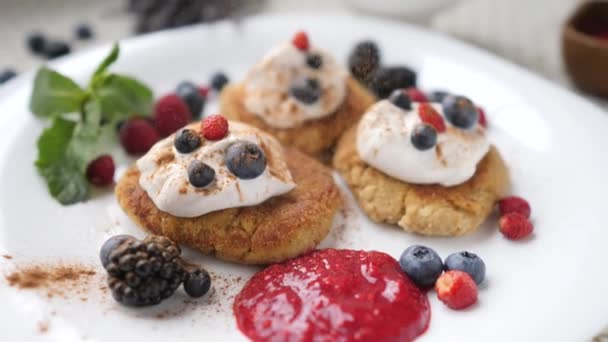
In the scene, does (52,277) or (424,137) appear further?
(424,137)

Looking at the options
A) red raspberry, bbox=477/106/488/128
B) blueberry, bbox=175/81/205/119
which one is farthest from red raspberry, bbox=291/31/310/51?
red raspberry, bbox=477/106/488/128

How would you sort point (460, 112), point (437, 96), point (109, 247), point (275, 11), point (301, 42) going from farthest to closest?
1. point (275, 11)
2. point (437, 96)
3. point (301, 42)
4. point (460, 112)
5. point (109, 247)

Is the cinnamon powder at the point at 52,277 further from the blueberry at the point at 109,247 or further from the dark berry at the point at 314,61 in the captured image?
the dark berry at the point at 314,61

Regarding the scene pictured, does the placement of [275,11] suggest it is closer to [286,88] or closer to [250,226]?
[286,88]

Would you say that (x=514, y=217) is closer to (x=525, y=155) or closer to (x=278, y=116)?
(x=525, y=155)

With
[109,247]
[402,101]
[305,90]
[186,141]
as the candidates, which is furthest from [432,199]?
[109,247]

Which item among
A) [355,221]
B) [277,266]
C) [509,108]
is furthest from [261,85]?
[509,108]
